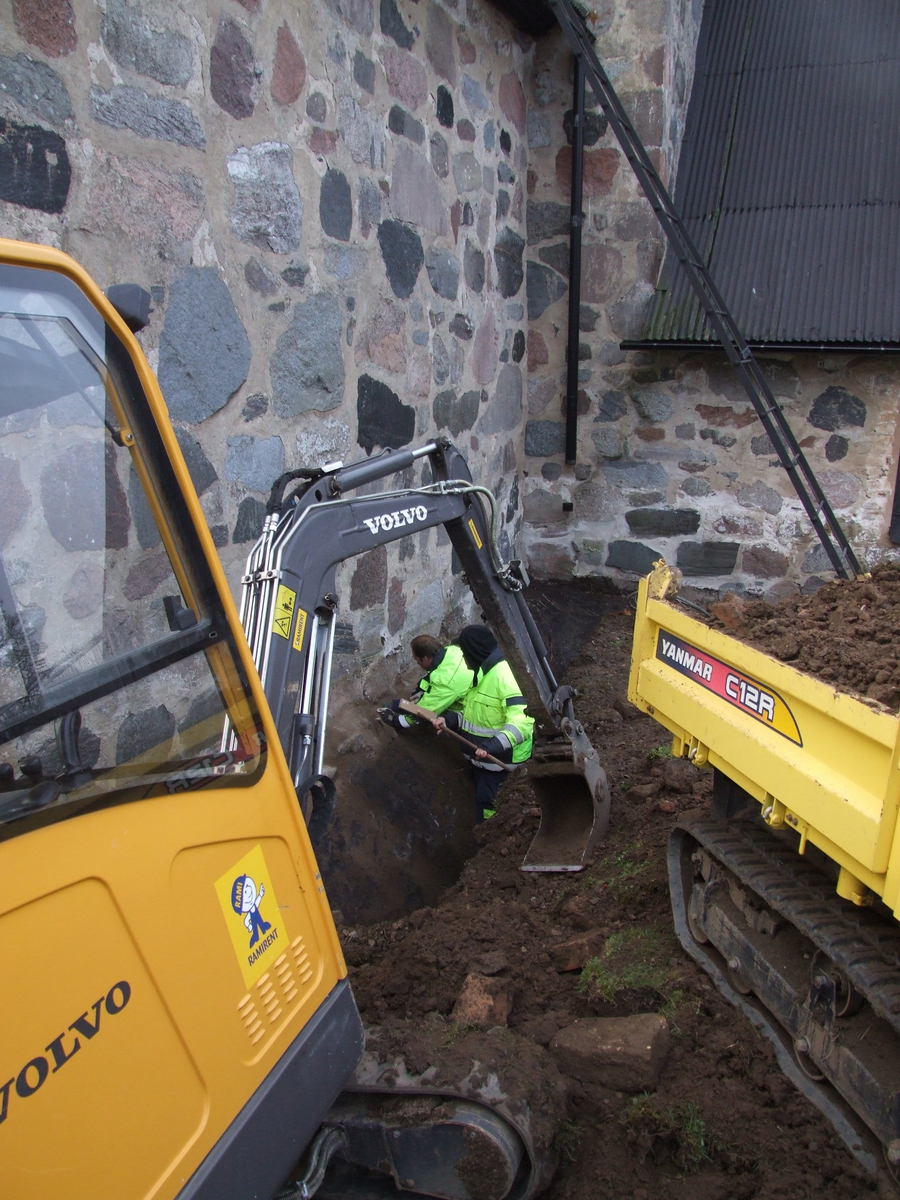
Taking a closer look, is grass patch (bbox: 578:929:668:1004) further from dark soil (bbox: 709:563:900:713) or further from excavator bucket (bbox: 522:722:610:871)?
dark soil (bbox: 709:563:900:713)

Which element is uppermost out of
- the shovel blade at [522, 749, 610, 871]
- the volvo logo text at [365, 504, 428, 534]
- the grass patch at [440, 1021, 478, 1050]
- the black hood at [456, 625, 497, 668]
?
the volvo logo text at [365, 504, 428, 534]

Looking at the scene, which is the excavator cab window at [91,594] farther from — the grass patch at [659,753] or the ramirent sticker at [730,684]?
the grass patch at [659,753]

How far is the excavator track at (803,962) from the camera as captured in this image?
Result: 2.49 meters

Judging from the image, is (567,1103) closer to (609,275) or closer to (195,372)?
(195,372)

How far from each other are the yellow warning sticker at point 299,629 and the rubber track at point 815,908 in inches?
67.0

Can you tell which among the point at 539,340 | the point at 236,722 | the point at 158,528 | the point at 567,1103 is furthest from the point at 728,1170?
the point at 539,340

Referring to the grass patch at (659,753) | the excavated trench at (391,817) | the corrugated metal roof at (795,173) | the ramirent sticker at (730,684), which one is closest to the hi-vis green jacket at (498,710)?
the excavated trench at (391,817)

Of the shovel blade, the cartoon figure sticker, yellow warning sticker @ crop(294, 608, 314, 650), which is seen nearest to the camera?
the cartoon figure sticker

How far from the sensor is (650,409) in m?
7.31

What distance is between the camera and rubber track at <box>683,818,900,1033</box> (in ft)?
8.02

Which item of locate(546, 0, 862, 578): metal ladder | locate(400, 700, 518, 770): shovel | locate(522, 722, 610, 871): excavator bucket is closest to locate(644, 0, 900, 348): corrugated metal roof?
locate(546, 0, 862, 578): metal ladder

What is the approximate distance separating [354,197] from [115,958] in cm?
403

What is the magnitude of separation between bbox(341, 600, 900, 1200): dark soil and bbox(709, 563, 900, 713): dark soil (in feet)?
0.05

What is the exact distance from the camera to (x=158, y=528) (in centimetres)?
192
